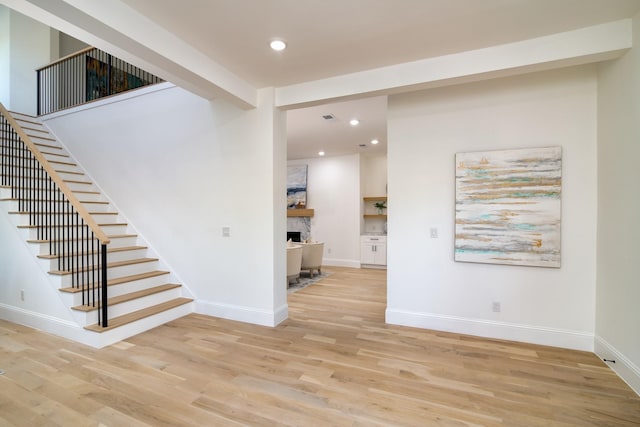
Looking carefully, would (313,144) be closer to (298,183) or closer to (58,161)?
(298,183)

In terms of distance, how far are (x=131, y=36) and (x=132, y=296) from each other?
2.86 metres

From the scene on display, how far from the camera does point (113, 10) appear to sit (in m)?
2.11

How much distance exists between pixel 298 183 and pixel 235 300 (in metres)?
4.83

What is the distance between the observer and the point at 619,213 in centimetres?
248

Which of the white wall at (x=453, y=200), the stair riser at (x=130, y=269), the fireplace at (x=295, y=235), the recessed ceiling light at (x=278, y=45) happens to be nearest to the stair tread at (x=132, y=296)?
the stair riser at (x=130, y=269)

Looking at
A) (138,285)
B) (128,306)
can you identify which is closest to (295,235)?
(138,285)

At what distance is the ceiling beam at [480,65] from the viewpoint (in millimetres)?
2410

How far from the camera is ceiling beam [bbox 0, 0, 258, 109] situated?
2.00 metres

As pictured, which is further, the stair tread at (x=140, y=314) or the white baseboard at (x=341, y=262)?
the white baseboard at (x=341, y=262)

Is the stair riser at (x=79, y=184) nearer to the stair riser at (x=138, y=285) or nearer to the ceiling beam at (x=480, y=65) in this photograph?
the stair riser at (x=138, y=285)

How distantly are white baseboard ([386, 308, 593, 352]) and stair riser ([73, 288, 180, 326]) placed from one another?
9.46ft

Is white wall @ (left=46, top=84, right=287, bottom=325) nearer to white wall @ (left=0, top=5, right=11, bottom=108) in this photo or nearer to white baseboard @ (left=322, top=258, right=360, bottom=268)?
white wall @ (left=0, top=5, right=11, bottom=108)

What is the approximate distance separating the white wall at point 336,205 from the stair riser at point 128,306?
4309 millimetres

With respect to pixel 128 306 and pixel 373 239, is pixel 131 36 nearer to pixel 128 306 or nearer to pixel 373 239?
pixel 128 306
